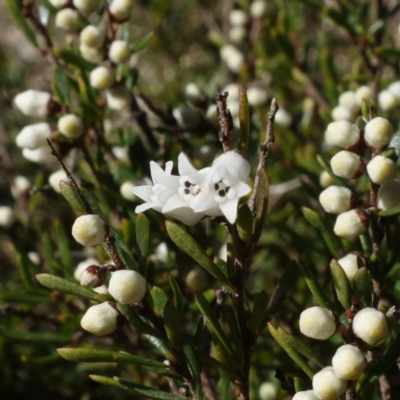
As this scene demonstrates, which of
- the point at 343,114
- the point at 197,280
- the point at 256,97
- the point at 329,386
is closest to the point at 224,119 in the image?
the point at 329,386

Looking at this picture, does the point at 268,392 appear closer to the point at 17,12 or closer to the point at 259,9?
the point at 17,12

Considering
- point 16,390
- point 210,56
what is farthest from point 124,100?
point 210,56

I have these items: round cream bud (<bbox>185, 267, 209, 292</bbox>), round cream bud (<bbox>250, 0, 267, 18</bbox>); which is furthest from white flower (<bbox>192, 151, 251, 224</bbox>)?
round cream bud (<bbox>250, 0, 267, 18</bbox>)

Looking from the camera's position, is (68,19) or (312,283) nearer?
(312,283)

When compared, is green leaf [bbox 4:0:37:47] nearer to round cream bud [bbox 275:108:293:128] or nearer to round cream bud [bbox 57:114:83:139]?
round cream bud [bbox 57:114:83:139]

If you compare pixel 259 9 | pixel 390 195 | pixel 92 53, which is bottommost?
pixel 390 195

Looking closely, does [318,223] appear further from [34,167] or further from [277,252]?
[34,167]
